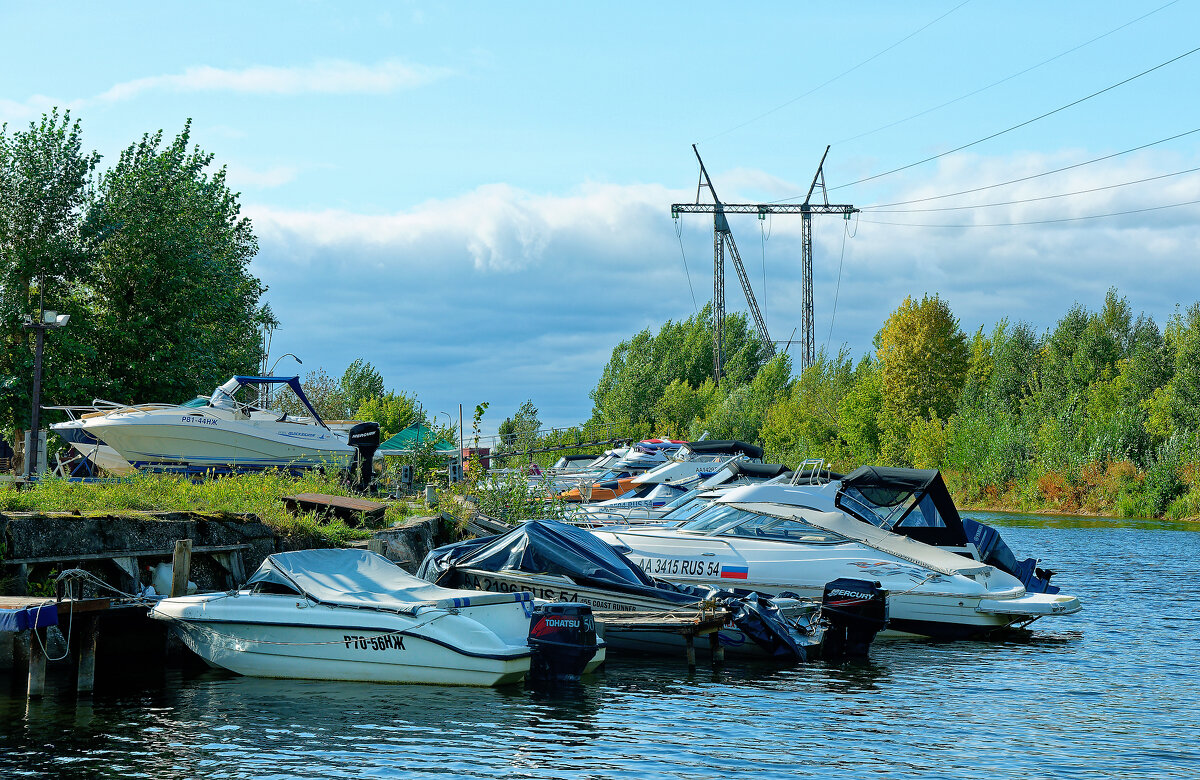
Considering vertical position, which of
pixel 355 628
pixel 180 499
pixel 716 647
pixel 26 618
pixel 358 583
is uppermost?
pixel 180 499

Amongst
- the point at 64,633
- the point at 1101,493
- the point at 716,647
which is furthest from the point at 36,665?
the point at 1101,493

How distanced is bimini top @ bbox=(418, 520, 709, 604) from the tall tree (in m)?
23.1

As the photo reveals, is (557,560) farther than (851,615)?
Yes

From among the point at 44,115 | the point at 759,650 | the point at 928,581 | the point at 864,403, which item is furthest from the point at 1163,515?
the point at 44,115

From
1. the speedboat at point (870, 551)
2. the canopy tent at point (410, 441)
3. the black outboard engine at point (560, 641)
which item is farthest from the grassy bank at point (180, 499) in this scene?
the canopy tent at point (410, 441)

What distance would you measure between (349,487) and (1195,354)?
147 feet

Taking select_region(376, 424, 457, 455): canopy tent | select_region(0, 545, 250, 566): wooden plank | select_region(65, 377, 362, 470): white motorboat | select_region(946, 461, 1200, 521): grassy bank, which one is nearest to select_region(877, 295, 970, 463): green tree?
select_region(946, 461, 1200, 521): grassy bank

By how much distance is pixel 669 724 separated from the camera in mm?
12352

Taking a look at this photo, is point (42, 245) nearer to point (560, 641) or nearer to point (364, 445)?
point (364, 445)

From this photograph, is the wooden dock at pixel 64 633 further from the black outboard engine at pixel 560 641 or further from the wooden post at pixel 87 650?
the black outboard engine at pixel 560 641

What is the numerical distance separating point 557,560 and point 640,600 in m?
1.41

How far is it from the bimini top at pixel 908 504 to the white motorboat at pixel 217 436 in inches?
487

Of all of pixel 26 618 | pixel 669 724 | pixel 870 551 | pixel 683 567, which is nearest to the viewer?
pixel 26 618

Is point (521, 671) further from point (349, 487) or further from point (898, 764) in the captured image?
point (349, 487)
